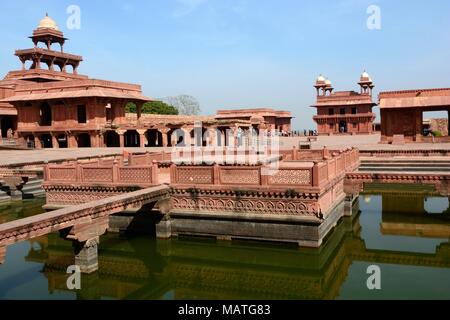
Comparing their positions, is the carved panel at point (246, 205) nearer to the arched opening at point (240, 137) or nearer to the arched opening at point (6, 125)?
the arched opening at point (240, 137)

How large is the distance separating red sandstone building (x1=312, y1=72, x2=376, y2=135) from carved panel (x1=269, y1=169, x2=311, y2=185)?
46726 mm

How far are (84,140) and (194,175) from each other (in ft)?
98.1

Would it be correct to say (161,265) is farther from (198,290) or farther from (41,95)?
(41,95)

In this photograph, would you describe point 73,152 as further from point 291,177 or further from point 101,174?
point 291,177

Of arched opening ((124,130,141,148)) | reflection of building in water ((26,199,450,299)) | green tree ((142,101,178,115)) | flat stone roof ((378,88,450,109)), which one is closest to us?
reflection of building in water ((26,199,450,299))

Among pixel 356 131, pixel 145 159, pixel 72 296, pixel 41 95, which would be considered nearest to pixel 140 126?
pixel 41 95

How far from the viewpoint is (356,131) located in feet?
184

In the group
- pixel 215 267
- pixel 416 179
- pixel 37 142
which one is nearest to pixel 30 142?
pixel 37 142

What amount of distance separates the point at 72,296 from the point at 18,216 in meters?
8.79

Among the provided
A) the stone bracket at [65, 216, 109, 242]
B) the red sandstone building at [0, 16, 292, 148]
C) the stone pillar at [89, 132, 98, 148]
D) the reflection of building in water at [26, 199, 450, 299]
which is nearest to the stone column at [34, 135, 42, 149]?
the red sandstone building at [0, 16, 292, 148]

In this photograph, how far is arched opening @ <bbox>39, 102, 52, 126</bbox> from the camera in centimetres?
3941

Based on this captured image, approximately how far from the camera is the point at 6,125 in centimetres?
4259

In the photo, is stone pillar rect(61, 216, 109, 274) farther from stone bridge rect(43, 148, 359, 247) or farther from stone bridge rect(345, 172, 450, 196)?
stone bridge rect(345, 172, 450, 196)

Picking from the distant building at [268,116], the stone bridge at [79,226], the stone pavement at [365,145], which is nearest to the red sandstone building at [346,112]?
the distant building at [268,116]
